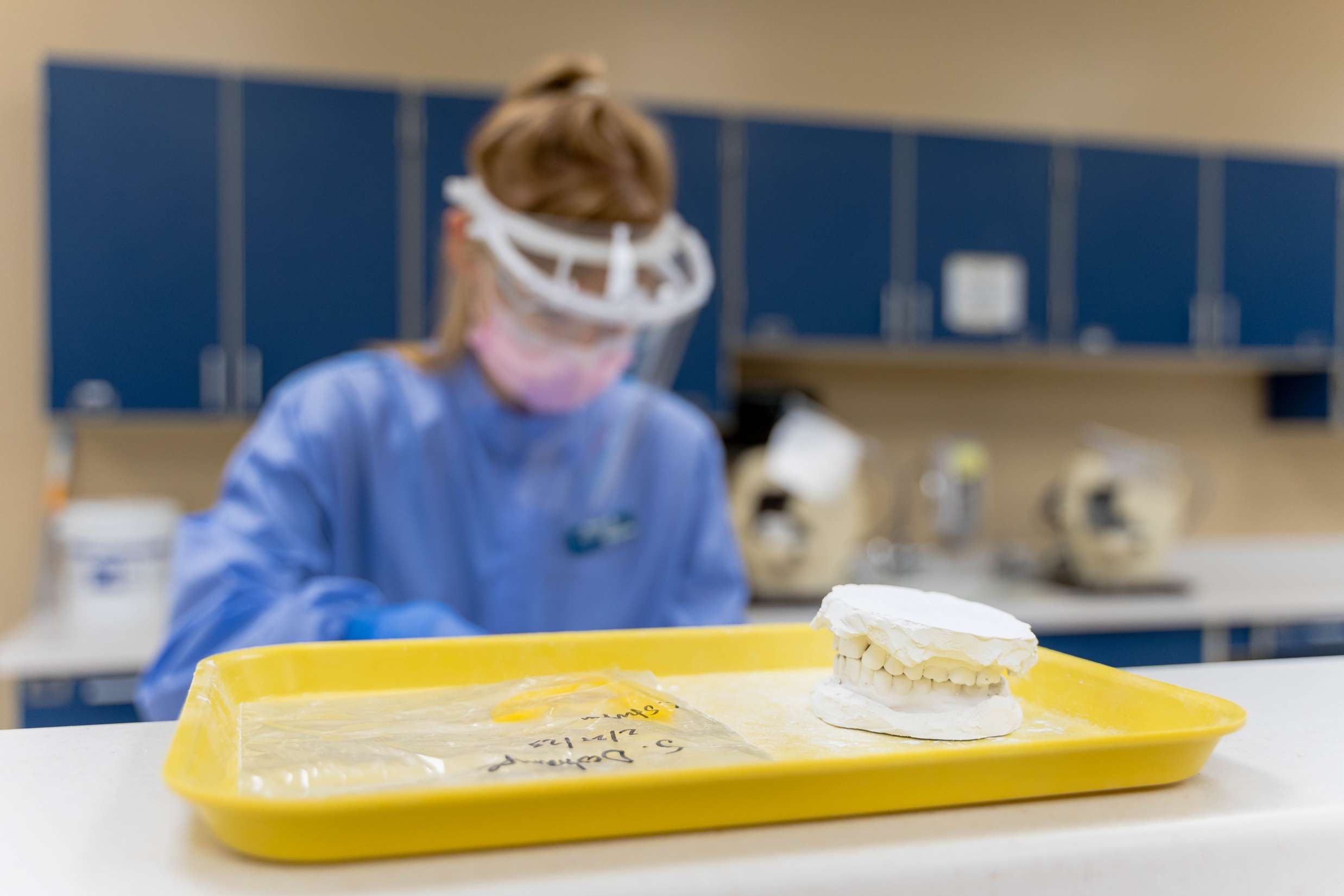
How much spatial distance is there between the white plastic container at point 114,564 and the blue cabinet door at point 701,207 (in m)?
1.33

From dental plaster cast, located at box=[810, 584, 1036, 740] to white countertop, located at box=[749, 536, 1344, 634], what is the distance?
6.14 feet

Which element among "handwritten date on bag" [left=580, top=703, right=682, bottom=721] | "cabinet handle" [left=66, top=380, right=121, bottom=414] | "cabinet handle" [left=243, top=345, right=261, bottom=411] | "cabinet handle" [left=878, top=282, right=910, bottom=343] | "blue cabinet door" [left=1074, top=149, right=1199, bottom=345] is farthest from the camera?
"blue cabinet door" [left=1074, top=149, right=1199, bottom=345]

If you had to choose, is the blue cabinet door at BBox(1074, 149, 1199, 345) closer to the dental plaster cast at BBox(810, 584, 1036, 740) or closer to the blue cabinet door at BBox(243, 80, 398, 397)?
the blue cabinet door at BBox(243, 80, 398, 397)

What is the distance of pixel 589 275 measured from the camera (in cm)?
137

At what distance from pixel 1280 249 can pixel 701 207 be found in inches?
75.7

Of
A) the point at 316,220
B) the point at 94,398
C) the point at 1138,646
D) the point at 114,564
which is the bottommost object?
the point at 1138,646

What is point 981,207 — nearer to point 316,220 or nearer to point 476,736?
point 316,220

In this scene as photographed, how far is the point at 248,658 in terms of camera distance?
0.69 meters

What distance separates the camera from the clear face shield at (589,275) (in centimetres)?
134

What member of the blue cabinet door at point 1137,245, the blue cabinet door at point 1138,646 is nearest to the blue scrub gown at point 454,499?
the blue cabinet door at point 1138,646

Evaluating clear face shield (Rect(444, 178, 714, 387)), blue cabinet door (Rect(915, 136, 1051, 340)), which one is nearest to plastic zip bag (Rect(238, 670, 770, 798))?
clear face shield (Rect(444, 178, 714, 387))

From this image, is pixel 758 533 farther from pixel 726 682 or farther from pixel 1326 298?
pixel 1326 298

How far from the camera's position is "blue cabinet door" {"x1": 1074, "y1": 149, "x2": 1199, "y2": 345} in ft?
11.0

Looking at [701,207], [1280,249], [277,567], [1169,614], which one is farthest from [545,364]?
[1280,249]
